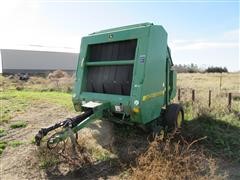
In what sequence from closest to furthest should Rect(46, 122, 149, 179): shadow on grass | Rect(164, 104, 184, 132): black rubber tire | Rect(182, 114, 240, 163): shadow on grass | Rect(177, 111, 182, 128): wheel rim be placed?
Rect(46, 122, 149, 179): shadow on grass < Rect(182, 114, 240, 163): shadow on grass < Rect(164, 104, 184, 132): black rubber tire < Rect(177, 111, 182, 128): wheel rim

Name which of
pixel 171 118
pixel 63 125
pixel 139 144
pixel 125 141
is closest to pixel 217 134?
pixel 171 118

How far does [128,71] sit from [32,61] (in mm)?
42289

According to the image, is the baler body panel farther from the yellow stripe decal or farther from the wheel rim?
the wheel rim

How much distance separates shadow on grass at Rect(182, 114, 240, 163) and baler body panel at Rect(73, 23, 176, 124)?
1.00 meters

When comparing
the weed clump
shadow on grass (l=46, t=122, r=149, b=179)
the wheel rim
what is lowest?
shadow on grass (l=46, t=122, r=149, b=179)

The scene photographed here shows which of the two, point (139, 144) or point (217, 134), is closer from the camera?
point (139, 144)

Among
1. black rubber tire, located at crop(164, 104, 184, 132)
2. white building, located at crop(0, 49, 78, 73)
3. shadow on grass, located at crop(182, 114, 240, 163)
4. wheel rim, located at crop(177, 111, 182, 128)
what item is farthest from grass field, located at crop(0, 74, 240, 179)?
white building, located at crop(0, 49, 78, 73)

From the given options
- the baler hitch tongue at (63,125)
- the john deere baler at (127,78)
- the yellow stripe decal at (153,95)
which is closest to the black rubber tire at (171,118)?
the john deere baler at (127,78)

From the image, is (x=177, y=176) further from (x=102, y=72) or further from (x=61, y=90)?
A: (x=61, y=90)

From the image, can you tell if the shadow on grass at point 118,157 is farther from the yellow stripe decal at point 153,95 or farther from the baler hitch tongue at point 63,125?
the yellow stripe decal at point 153,95

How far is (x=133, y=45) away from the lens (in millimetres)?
5477

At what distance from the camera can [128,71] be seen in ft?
17.9

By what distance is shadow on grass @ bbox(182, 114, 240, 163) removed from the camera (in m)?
5.23

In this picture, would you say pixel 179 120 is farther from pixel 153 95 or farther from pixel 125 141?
pixel 125 141
